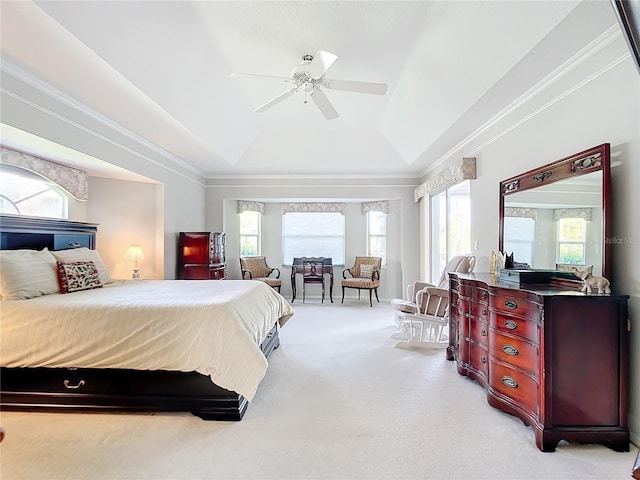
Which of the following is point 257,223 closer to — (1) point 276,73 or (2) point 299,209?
(2) point 299,209

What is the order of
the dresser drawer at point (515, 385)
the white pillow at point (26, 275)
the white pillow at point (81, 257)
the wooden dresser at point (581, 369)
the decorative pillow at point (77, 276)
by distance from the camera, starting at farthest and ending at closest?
the white pillow at point (81, 257), the decorative pillow at point (77, 276), the white pillow at point (26, 275), the dresser drawer at point (515, 385), the wooden dresser at point (581, 369)

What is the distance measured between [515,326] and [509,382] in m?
0.40

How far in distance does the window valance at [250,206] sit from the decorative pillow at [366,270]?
8.48 feet

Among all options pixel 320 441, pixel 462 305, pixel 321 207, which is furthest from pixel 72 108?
pixel 321 207

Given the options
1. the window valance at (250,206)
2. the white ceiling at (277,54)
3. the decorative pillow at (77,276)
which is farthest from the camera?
the window valance at (250,206)

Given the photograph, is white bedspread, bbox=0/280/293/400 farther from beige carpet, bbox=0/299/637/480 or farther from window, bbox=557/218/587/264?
window, bbox=557/218/587/264

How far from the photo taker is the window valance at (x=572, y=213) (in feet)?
7.48

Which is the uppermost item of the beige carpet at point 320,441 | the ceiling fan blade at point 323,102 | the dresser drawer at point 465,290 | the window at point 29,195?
the ceiling fan blade at point 323,102

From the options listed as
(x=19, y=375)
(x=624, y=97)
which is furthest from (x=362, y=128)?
(x=19, y=375)

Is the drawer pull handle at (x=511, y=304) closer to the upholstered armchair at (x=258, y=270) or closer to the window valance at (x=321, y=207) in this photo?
the upholstered armchair at (x=258, y=270)

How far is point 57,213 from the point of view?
4.20m

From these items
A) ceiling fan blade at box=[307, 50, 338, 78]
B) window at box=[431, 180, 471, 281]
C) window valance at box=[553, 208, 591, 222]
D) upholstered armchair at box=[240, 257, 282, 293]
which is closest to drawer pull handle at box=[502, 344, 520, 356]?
window valance at box=[553, 208, 591, 222]

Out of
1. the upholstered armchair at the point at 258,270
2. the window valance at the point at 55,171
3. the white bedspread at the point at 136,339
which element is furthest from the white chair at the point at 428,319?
the window valance at the point at 55,171

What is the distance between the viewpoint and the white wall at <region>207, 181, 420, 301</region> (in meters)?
6.66
